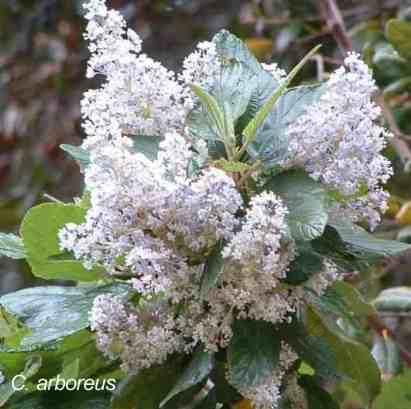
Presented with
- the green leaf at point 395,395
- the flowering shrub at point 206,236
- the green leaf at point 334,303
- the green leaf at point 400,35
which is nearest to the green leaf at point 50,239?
the flowering shrub at point 206,236

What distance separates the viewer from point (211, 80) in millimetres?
963

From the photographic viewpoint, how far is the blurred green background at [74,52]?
7.47ft

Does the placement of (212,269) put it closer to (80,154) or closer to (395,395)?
(80,154)

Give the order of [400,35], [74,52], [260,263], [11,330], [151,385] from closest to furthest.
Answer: [260,263]
[151,385]
[11,330]
[400,35]
[74,52]

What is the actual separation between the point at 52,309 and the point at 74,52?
6.97 ft

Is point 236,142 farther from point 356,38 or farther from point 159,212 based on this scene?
point 356,38

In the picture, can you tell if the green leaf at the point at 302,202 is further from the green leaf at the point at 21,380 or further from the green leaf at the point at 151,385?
the green leaf at the point at 21,380

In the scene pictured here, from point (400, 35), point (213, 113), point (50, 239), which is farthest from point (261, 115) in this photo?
point (400, 35)

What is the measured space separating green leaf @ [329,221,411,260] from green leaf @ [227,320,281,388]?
0.12 m

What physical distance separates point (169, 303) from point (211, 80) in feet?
0.77

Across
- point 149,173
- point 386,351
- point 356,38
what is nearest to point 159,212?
point 149,173

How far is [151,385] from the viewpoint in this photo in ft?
3.02

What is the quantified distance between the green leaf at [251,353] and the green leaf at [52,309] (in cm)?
12

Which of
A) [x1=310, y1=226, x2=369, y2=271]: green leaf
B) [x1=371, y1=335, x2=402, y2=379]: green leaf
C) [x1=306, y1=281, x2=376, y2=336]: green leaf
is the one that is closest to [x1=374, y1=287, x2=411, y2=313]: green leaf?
[x1=371, y1=335, x2=402, y2=379]: green leaf
